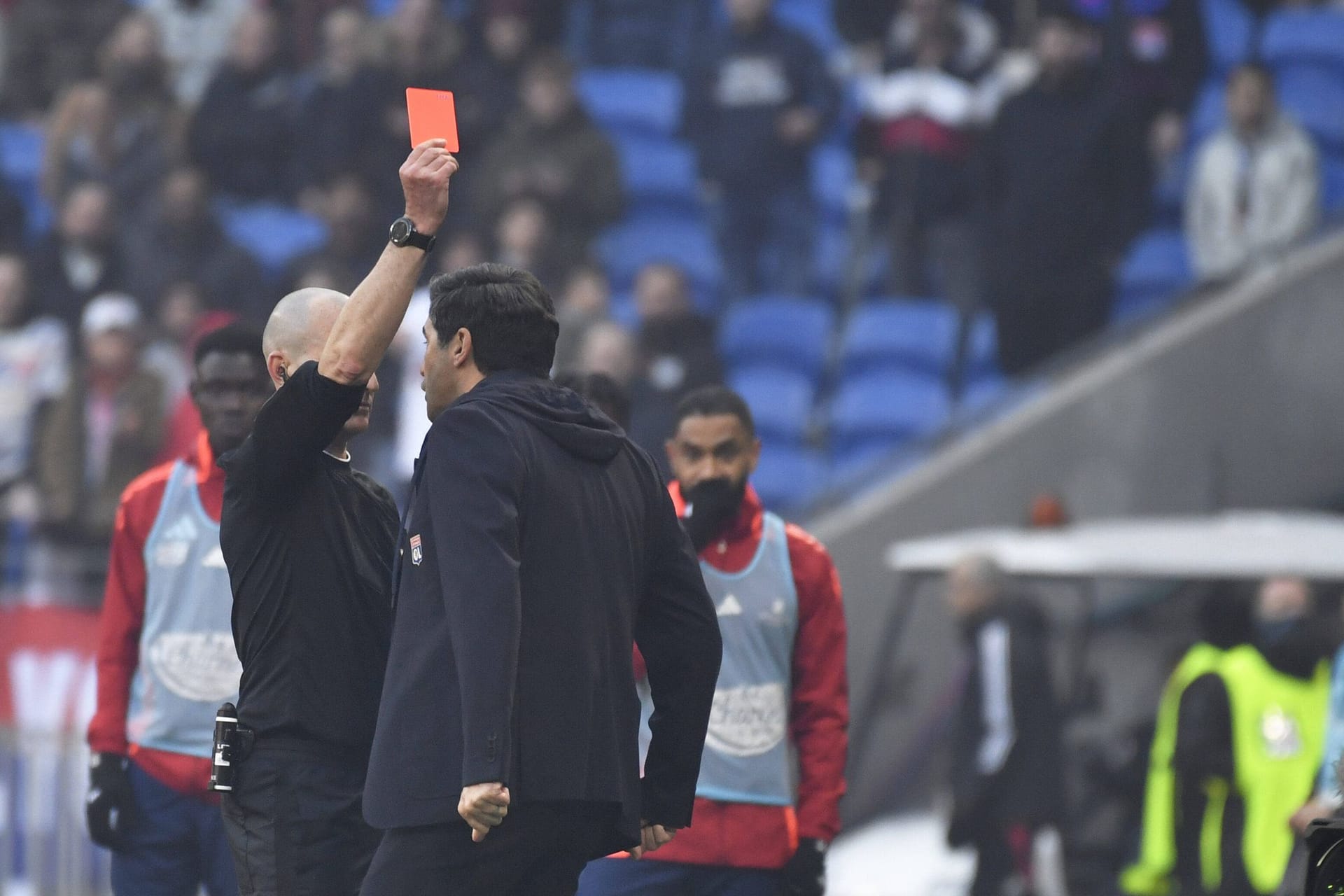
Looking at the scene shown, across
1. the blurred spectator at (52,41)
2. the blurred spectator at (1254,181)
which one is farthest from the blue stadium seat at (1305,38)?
the blurred spectator at (52,41)

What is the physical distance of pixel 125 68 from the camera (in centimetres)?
1534

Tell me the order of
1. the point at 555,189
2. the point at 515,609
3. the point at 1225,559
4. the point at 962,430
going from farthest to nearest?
the point at 555,189
the point at 962,430
the point at 1225,559
the point at 515,609

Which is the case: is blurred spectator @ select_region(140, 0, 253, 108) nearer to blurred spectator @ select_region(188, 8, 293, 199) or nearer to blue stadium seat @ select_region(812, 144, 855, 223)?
blurred spectator @ select_region(188, 8, 293, 199)

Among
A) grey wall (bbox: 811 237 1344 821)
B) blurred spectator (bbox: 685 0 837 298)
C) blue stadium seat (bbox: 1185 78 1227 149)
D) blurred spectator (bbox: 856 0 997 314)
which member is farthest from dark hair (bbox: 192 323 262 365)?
blue stadium seat (bbox: 1185 78 1227 149)

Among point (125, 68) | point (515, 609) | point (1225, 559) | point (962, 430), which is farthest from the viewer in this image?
point (125, 68)

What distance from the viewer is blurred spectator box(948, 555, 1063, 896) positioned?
9398 millimetres

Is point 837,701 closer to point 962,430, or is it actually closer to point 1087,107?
point 962,430

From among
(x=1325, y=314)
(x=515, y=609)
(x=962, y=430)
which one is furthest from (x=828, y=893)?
(x=515, y=609)

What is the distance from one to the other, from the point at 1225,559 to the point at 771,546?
4.40 metres

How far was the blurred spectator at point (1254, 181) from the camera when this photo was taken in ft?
42.6

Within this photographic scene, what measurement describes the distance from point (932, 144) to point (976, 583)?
14.1 feet

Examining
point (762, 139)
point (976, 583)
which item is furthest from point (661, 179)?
point (976, 583)

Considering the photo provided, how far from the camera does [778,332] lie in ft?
45.4

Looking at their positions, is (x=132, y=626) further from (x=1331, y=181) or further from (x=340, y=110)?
(x=1331, y=181)
